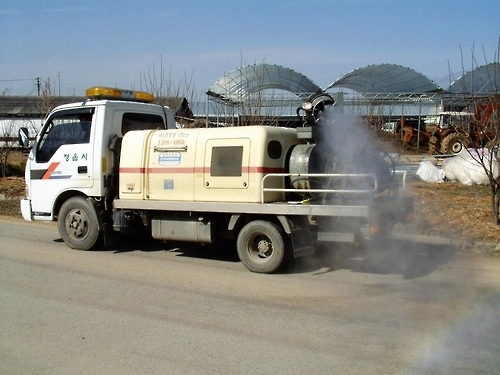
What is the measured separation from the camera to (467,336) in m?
5.45

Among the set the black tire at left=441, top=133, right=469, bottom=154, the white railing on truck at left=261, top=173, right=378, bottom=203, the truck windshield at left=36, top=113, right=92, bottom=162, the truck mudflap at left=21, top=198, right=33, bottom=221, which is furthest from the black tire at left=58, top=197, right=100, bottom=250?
the black tire at left=441, top=133, right=469, bottom=154

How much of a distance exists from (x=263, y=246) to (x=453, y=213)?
462 centimetres

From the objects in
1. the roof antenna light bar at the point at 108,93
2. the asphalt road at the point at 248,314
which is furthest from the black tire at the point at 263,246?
the roof antenna light bar at the point at 108,93

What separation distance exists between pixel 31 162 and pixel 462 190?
9.43 m

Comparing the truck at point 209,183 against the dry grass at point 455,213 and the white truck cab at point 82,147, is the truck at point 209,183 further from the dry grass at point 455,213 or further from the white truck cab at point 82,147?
the dry grass at point 455,213

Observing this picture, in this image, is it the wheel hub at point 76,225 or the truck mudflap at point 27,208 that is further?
the truck mudflap at point 27,208

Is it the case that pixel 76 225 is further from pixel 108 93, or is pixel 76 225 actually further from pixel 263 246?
pixel 263 246

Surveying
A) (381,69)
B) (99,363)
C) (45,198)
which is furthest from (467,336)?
(381,69)

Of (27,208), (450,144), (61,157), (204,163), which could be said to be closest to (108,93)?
(61,157)

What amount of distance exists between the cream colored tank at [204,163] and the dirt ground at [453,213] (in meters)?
3.54

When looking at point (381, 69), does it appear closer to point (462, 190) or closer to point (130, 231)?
point (462, 190)

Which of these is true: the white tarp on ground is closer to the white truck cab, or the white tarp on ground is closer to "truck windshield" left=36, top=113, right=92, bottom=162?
the white truck cab

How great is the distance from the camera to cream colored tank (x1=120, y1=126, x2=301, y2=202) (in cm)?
811

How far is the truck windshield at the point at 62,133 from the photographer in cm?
972
